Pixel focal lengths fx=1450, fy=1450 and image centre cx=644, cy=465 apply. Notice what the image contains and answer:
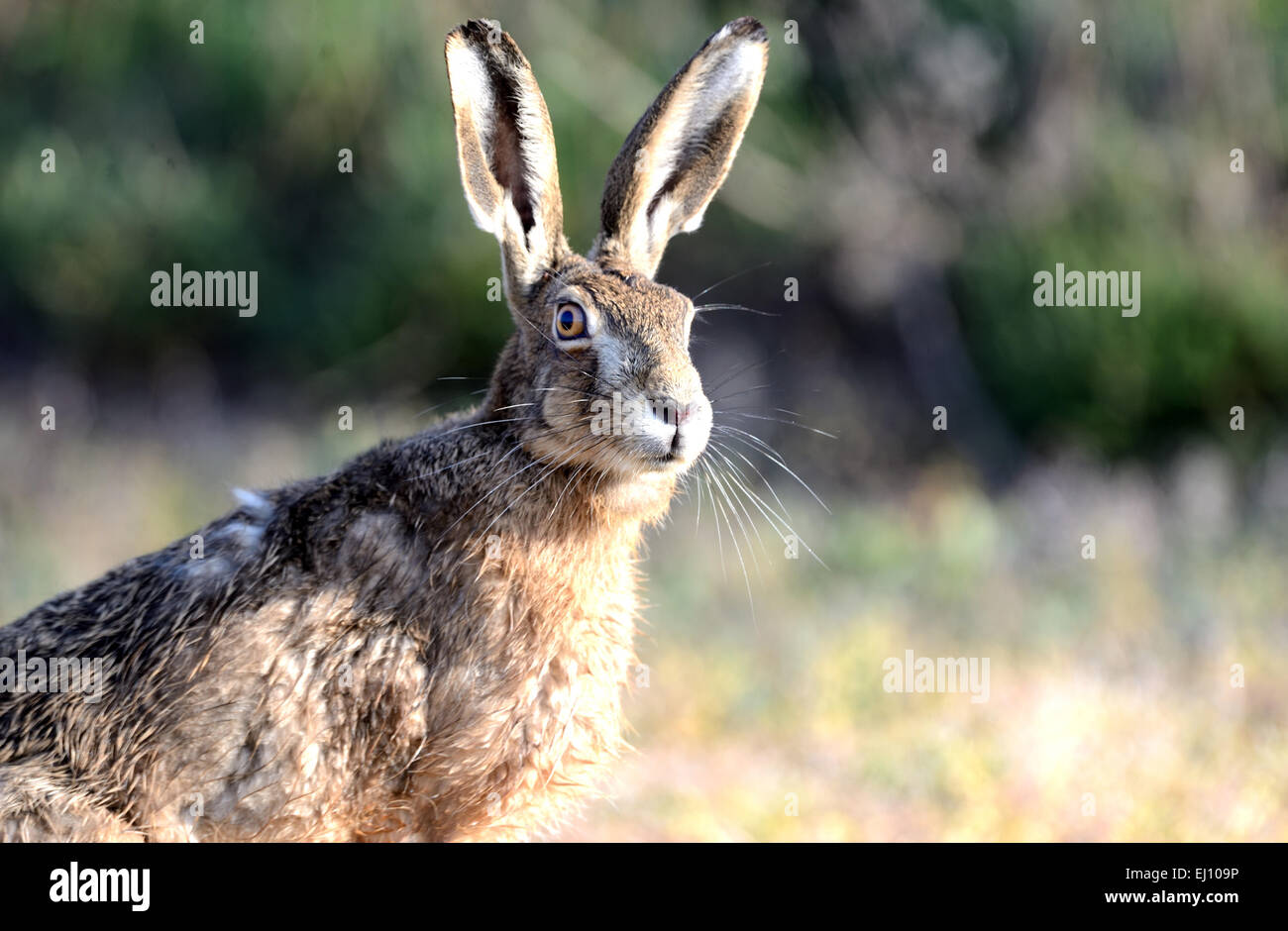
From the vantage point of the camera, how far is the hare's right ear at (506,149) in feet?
13.8

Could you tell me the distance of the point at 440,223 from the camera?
10.3 m

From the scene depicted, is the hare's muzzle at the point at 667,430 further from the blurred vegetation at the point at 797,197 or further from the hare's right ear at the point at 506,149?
the blurred vegetation at the point at 797,197

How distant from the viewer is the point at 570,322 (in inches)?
164

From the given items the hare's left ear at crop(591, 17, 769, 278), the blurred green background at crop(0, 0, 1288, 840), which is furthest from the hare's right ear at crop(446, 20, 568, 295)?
the blurred green background at crop(0, 0, 1288, 840)

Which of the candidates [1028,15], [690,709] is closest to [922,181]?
[1028,15]

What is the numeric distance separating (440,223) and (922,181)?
138 inches

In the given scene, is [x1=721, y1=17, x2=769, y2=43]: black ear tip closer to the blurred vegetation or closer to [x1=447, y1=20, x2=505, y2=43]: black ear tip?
[x1=447, y1=20, x2=505, y2=43]: black ear tip

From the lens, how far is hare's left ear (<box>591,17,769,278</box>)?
4.48 metres

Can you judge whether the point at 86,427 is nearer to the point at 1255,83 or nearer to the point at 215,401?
the point at 215,401

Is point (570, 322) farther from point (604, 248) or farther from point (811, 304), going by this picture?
point (811, 304)

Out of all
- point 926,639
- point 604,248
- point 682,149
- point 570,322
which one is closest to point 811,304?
point 926,639

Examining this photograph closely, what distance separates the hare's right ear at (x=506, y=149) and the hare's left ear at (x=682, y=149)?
22 cm

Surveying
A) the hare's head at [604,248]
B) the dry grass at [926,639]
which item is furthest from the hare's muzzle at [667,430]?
the dry grass at [926,639]

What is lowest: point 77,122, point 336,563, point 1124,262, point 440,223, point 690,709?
point 690,709
